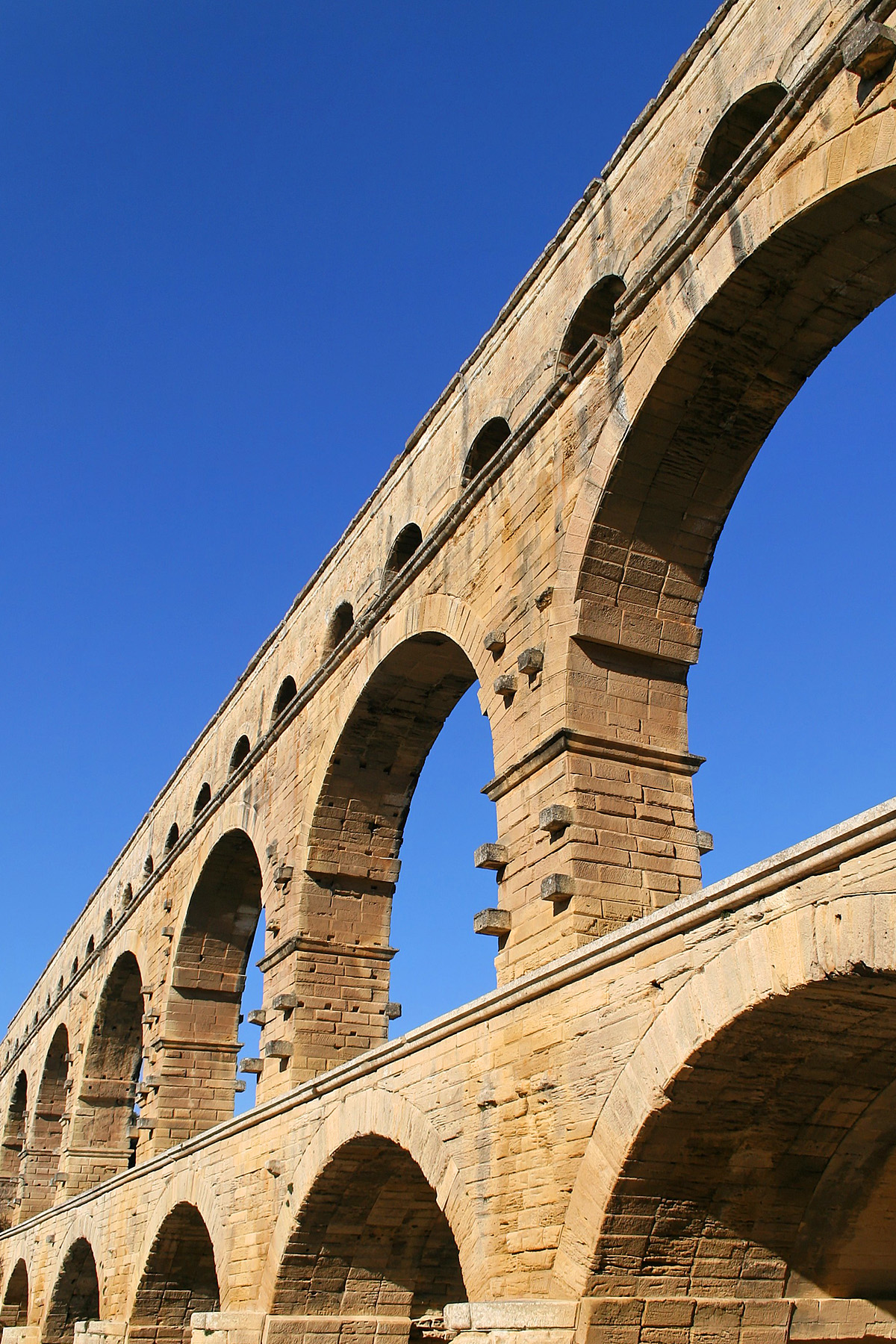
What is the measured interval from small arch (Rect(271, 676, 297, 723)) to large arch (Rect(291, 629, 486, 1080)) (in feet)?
7.75

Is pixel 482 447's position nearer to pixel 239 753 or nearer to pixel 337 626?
pixel 337 626

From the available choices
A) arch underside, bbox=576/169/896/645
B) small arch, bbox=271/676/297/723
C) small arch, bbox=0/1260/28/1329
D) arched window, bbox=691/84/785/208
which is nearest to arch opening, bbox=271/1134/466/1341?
arch underside, bbox=576/169/896/645

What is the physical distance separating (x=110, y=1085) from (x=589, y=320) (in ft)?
52.8

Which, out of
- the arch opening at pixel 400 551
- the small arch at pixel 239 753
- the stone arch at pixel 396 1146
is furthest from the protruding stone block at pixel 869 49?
the small arch at pixel 239 753

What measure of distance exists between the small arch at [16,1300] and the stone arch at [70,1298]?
380cm

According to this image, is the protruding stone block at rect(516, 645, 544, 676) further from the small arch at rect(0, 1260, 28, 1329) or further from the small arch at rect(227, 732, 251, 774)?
the small arch at rect(0, 1260, 28, 1329)

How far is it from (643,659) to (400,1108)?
3.54 metres

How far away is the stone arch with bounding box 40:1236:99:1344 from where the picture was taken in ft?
57.4

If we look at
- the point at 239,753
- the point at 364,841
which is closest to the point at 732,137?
the point at 364,841

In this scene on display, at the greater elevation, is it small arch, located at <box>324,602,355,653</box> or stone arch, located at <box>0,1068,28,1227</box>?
small arch, located at <box>324,602,355,653</box>

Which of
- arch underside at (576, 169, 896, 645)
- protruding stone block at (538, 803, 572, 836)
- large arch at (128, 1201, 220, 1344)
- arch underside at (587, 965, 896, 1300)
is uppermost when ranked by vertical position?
arch underside at (576, 169, 896, 645)

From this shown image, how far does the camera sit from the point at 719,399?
8.00 metres

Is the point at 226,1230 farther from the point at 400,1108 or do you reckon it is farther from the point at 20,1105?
the point at 20,1105

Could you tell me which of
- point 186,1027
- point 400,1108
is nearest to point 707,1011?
point 400,1108
